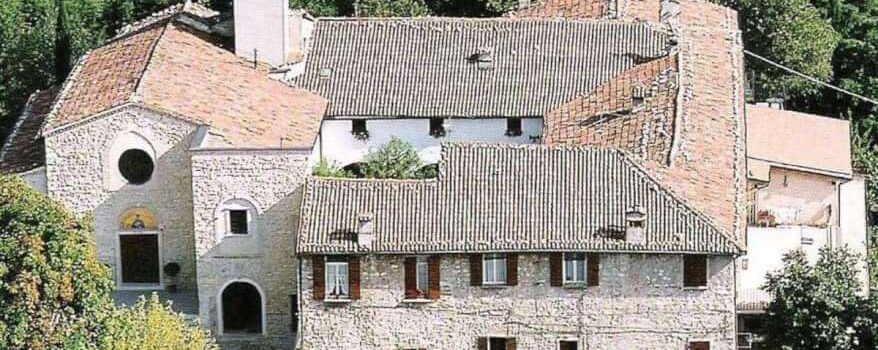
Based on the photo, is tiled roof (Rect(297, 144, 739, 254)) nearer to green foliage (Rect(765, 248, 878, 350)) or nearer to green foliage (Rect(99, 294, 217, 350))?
green foliage (Rect(765, 248, 878, 350))

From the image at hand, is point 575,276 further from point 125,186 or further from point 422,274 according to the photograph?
point 125,186

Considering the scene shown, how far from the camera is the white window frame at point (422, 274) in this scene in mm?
58812

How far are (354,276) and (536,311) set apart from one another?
5160 millimetres

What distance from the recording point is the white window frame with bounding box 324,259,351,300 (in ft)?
193

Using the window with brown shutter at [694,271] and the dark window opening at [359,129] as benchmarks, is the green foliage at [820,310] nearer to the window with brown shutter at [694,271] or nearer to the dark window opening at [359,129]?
the window with brown shutter at [694,271]

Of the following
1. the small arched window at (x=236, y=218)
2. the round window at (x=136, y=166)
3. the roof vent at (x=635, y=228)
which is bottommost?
the roof vent at (x=635, y=228)

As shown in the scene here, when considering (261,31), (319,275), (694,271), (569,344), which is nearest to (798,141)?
(694,271)

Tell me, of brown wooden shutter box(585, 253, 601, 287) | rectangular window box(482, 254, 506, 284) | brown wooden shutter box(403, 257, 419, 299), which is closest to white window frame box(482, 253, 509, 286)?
rectangular window box(482, 254, 506, 284)

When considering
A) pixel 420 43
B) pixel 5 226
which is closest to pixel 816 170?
pixel 420 43

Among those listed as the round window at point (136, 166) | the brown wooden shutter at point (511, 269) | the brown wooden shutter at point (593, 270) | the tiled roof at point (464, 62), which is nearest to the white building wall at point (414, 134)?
the tiled roof at point (464, 62)

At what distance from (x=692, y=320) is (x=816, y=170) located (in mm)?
13351

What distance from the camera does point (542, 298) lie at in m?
58.8

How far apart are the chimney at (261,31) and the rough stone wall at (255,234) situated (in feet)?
26.8

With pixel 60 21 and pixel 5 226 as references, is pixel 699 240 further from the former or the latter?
pixel 60 21
